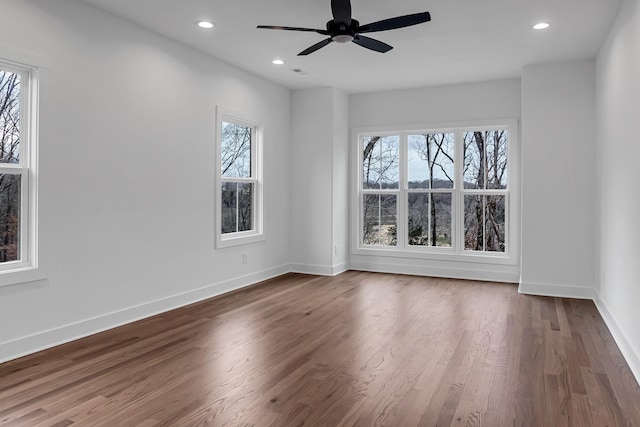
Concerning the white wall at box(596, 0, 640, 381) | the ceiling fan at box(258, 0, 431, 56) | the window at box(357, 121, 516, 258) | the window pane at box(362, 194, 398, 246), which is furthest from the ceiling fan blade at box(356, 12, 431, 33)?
the window pane at box(362, 194, 398, 246)

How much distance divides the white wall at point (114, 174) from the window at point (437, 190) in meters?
2.47

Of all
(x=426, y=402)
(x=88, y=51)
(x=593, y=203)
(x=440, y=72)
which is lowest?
(x=426, y=402)

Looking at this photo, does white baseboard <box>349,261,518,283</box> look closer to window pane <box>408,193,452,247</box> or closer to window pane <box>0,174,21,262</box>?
window pane <box>408,193,452,247</box>

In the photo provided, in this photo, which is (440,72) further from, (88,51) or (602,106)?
(88,51)

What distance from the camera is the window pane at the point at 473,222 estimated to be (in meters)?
6.39

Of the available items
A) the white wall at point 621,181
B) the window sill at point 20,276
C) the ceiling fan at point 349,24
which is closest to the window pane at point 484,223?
the white wall at point 621,181

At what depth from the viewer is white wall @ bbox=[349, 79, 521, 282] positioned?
6.12 meters

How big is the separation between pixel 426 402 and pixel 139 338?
7.72 ft

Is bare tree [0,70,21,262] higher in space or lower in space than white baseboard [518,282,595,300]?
higher

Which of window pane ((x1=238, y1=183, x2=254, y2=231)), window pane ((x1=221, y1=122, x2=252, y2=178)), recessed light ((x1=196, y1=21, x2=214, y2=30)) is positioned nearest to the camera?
recessed light ((x1=196, y1=21, x2=214, y2=30))

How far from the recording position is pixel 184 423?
229 cm

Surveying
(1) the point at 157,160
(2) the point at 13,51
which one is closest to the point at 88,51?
(2) the point at 13,51

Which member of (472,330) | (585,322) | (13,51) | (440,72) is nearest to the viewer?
(13,51)

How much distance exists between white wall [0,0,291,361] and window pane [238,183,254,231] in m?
0.48
